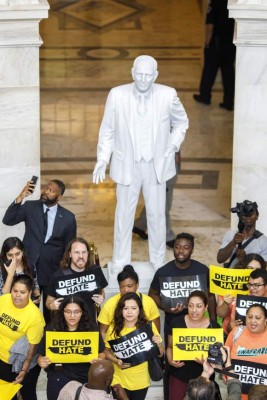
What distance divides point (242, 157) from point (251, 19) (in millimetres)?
1550

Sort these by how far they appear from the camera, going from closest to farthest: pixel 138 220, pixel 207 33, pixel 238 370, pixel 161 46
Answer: pixel 238 370, pixel 138 220, pixel 207 33, pixel 161 46

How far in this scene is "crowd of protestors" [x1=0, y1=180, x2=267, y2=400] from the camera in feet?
40.2

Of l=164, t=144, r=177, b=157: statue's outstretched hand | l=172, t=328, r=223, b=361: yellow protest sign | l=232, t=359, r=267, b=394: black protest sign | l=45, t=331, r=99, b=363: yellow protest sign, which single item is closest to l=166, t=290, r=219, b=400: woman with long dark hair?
l=172, t=328, r=223, b=361: yellow protest sign

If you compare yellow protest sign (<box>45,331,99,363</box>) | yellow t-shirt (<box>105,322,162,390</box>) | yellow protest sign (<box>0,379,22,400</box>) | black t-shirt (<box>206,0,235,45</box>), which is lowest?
yellow protest sign (<box>0,379,22,400</box>)

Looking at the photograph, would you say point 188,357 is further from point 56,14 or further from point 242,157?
point 56,14

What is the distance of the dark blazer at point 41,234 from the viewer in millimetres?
14125

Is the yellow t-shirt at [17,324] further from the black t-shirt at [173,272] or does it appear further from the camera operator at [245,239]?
the camera operator at [245,239]

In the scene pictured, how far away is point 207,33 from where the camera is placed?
24.8m

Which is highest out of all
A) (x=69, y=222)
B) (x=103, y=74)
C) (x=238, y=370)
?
(x=103, y=74)

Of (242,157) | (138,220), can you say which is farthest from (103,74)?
(242,157)

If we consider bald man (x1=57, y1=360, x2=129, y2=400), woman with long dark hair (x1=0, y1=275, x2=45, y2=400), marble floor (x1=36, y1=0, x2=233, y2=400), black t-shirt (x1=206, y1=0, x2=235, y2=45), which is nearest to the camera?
bald man (x1=57, y1=360, x2=129, y2=400)

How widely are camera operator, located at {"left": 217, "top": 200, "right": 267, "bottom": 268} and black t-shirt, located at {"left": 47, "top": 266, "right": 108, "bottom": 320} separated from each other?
4.91ft

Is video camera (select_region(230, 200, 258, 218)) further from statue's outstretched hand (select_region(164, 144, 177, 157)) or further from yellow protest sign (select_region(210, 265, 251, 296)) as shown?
statue's outstretched hand (select_region(164, 144, 177, 157))

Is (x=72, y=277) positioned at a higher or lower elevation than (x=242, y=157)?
lower
